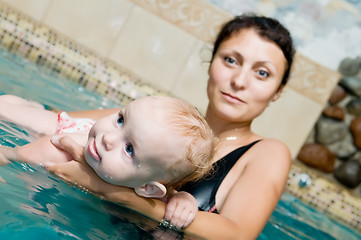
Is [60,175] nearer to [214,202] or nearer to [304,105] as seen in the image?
[214,202]

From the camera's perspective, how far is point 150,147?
4.90ft

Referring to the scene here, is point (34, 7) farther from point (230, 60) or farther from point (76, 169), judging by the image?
point (76, 169)

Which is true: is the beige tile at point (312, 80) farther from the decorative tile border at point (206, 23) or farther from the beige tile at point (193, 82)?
the beige tile at point (193, 82)

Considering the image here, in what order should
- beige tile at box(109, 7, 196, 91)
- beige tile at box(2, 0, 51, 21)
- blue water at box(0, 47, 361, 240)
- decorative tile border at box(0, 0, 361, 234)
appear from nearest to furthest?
blue water at box(0, 47, 361, 240), decorative tile border at box(0, 0, 361, 234), beige tile at box(2, 0, 51, 21), beige tile at box(109, 7, 196, 91)

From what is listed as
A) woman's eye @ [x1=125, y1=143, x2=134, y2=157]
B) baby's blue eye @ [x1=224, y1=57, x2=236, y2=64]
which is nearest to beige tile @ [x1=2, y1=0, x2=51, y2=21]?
baby's blue eye @ [x1=224, y1=57, x2=236, y2=64]

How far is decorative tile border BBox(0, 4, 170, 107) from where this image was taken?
5.69m

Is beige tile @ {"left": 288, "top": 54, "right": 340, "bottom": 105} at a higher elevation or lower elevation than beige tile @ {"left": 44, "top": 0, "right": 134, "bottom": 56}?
higher

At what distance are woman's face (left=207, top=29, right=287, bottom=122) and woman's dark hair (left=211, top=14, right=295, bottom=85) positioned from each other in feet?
0.12

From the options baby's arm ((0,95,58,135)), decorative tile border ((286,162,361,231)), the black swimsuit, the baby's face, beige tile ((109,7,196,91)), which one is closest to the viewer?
the baby's face

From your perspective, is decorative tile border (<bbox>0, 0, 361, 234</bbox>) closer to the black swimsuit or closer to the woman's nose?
the woman's nose

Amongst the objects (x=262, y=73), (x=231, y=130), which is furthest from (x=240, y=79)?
(x=231, y=130)

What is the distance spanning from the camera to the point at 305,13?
6754mm

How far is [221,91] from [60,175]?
112 centimetres

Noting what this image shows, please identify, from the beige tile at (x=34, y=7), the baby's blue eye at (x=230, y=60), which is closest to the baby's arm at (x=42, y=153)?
the baby's blue eye at (x=230, y=60)
